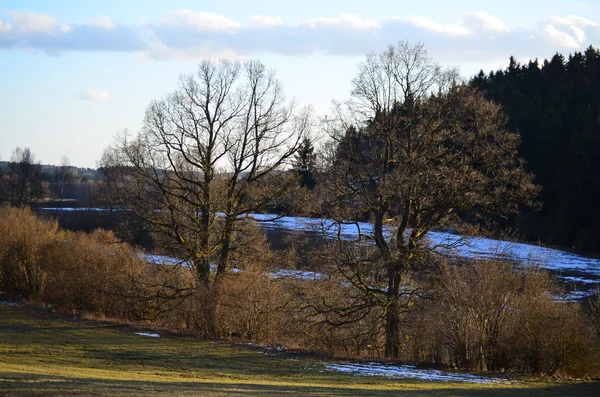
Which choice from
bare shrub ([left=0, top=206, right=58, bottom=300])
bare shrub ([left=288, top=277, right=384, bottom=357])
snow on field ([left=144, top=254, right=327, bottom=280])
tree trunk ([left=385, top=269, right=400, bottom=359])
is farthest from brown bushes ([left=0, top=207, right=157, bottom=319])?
tree trunk ([left=385, top=269, right=400, bottom=359])

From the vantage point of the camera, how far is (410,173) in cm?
2655

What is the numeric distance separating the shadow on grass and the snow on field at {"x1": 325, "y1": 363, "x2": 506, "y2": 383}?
125cm

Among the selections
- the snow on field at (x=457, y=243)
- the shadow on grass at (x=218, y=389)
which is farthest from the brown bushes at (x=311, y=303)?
the shadow on grass at (x=218, y=389)

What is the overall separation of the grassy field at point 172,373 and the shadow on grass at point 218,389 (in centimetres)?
2

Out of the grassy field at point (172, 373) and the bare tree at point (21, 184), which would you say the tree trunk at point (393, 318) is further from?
the bare tree at point (21, 184)

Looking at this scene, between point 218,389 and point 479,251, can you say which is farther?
point 479,251

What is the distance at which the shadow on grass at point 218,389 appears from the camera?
11758 mm

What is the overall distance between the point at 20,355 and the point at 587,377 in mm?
17316

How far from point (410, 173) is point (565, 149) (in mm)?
44173

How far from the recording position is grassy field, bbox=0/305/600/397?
44.0ft

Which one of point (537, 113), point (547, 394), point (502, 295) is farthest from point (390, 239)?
point (537, 113)

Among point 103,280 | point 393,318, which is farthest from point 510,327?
point 103,280

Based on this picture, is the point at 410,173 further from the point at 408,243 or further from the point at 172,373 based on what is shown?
the point at 172,373

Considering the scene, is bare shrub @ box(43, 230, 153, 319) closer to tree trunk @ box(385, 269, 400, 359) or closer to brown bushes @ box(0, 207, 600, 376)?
brown bushes @ box(0, 207, 600, 376)
